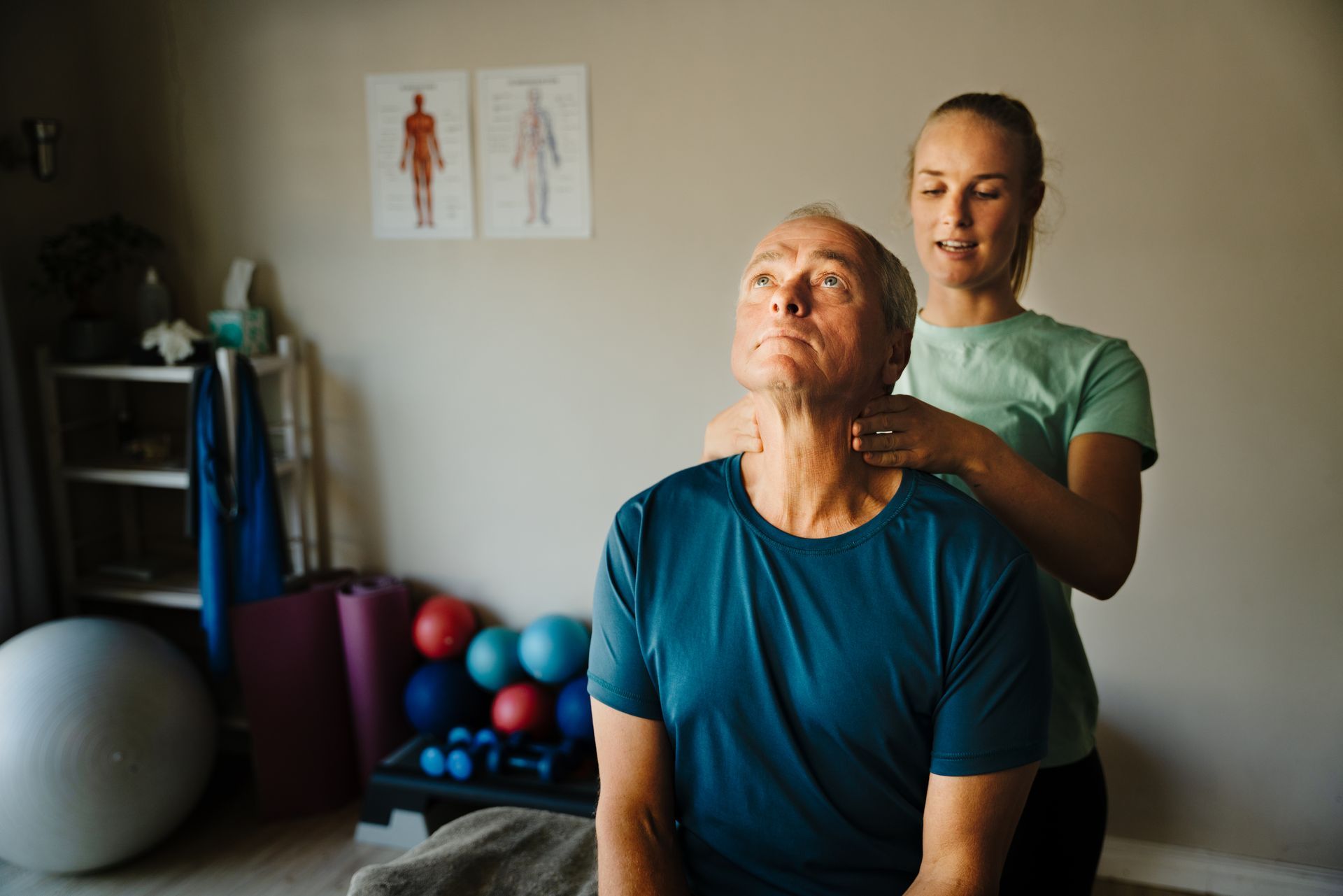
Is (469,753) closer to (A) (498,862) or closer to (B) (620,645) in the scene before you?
(A) (498,862)

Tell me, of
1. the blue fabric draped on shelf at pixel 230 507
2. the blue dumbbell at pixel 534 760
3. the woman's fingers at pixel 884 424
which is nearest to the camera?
the woman's fingers at pixel 884 424

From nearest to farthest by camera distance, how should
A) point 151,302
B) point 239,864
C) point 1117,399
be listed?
point 1117,399, point 239,864, point 151,302

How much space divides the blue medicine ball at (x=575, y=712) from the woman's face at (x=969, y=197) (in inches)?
75.8

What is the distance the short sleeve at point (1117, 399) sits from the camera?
1307 millimetres

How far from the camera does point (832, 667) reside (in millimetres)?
1087

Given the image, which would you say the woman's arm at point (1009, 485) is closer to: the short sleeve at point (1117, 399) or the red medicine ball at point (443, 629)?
the short sleeve at point (1117, 399)

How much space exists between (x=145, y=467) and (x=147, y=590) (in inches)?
15.9

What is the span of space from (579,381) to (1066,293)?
1.46 metres

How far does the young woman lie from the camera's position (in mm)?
1302

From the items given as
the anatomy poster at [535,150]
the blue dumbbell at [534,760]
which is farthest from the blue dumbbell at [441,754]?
the anatomy poster at [535,150]

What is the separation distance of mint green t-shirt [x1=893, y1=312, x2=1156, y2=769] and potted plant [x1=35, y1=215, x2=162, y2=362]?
284cm

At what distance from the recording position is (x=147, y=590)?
3178mm

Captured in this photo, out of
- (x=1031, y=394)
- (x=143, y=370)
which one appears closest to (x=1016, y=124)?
(x=1031, y=394)

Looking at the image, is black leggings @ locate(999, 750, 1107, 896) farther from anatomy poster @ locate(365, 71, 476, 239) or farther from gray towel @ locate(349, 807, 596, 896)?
anatomy poster @ locate(365, 71, 476, 239)
